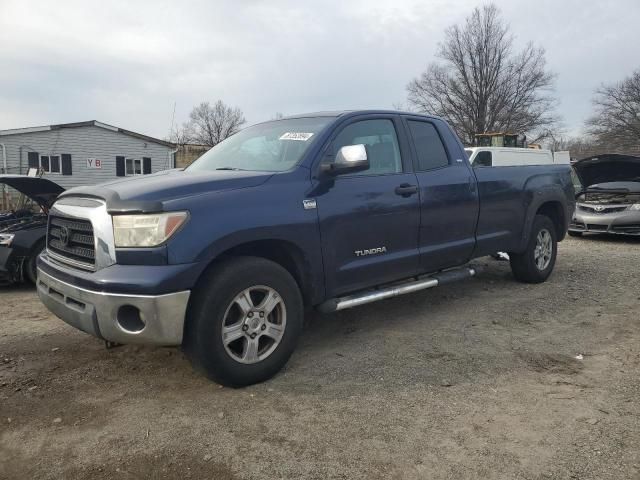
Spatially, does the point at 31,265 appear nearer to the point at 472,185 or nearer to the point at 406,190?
the point at 406,190

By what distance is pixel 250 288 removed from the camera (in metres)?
→ 3.34

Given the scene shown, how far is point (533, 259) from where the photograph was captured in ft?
20.0

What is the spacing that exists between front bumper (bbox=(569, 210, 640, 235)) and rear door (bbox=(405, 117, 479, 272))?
221 inches

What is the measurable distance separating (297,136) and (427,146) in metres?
1.36

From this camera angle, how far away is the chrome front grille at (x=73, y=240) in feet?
10.9

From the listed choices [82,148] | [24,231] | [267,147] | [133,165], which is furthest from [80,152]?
[267,147]

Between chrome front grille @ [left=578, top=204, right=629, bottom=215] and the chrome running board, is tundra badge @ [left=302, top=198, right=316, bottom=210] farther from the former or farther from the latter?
chrome front grille @ [left=578, top=204, right=629, bottom=215]

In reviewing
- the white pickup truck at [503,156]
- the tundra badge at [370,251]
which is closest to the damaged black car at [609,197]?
the white pickup truck at [503,156]

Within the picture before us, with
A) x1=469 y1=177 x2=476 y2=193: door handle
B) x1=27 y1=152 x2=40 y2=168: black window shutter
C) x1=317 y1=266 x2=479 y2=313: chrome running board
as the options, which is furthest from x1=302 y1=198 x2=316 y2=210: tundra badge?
x1=27 y1=152 x2=40 y2=168: black window shutter

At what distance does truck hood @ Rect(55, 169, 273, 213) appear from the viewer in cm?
312

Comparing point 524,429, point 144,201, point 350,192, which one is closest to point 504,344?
point 524,429

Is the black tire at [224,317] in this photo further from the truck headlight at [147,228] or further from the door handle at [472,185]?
the door handle at [472,185]

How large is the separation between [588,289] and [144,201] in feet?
17.1

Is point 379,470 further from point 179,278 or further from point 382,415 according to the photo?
point 179,278
